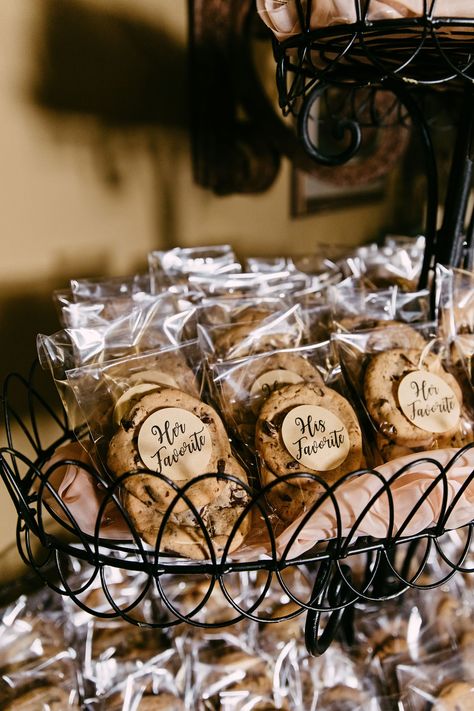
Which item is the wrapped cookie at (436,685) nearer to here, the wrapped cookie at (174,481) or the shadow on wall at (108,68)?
the wrapped cookie at (174,481)

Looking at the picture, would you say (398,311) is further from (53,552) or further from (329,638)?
(53,552)

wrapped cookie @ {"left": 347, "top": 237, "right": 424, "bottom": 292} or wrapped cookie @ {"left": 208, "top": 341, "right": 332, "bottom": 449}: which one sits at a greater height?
wrapped cookie @ {"left": 347, "top": 237, "right": 424, "bottom": 292}

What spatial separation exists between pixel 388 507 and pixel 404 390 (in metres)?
0.14

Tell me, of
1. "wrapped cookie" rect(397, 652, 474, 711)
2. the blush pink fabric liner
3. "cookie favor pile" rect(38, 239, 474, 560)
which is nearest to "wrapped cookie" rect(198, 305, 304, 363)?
"cookie favor pile" rect(38, 239, 474, 560)

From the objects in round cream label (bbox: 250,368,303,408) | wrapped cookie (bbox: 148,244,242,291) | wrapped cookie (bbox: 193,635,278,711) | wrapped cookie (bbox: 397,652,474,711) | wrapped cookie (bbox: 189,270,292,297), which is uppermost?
wrapped cookie (bbox: 148,244,242,291)

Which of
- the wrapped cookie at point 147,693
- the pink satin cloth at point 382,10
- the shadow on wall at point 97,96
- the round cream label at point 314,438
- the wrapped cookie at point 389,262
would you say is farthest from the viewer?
the wrapped cookie at point 389,262

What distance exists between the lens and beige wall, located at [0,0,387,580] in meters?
0.77

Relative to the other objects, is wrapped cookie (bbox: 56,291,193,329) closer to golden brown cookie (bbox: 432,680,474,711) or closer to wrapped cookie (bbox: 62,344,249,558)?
wrapped cookie (bbox: 62,344,249,558)

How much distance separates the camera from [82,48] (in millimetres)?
823

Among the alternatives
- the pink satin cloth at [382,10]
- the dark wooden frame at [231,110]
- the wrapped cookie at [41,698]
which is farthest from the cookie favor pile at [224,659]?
the dark wooden frame at [231,110]

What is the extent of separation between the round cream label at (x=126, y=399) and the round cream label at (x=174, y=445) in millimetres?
44

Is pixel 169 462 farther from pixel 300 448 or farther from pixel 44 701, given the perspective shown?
pixel 44 701

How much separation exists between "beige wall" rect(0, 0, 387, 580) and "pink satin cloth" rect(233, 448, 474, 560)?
1.62ft

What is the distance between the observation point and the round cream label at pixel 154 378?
2.14 feet
